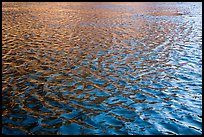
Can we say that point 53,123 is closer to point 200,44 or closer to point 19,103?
point 19,103

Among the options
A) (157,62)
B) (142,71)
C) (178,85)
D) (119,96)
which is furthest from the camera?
(157,62)

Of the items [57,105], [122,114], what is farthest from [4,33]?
[122,114]

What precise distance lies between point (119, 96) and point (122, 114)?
258cm

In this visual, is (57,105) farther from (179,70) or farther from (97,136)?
(179,70)

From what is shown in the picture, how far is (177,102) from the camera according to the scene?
51.7ft

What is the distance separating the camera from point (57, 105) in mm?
14930

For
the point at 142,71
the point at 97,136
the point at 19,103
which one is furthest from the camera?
the point at 142,71

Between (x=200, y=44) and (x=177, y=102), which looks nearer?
(x=177, y=102)

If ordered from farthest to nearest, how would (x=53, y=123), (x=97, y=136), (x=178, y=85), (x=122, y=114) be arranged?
1. (x=178, y=85)
2. (x=122, y=114)
3. (x=53, y=123)
4. (x=97, y=136)

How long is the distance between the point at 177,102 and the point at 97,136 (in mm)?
6510

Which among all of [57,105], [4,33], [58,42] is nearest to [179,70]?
[57,105]

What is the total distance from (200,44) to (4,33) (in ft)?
98.9

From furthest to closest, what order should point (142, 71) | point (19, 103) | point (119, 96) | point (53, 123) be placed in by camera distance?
point (142, 71) < point (119, 96) < point (19, 103) < point (53, 123)

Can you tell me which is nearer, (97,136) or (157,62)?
(97,136)
